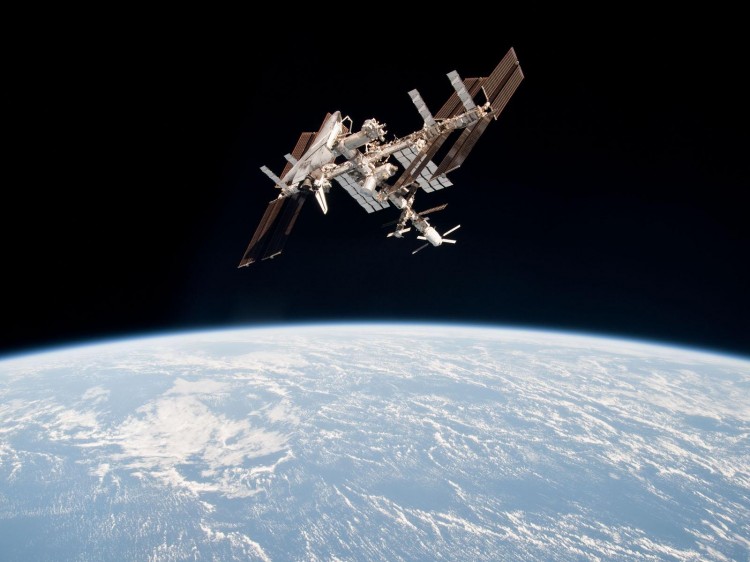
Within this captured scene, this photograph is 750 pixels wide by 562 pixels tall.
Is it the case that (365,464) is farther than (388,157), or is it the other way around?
(365,464)

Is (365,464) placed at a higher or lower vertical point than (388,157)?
lower

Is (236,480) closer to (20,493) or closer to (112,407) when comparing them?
(20,493)

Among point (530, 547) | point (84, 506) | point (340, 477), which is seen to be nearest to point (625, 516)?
point (530, 547)

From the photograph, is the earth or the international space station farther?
the earth

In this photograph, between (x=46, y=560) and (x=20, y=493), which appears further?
(x=20, y=493)

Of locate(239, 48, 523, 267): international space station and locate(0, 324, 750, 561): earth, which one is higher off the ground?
locate(239, 48, 523, 267): international space station
